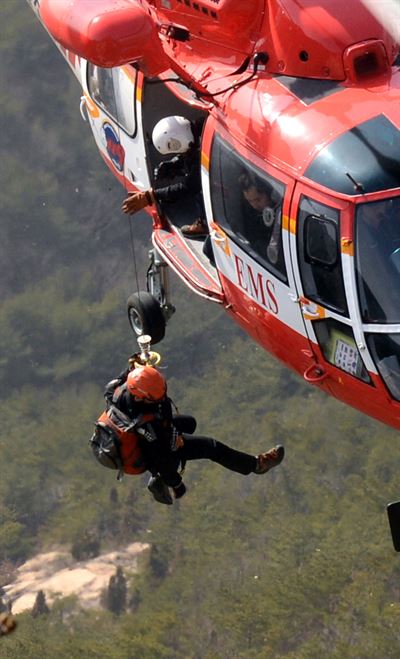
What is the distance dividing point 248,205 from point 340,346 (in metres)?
1.43

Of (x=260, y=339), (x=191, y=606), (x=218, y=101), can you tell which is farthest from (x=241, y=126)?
(x=191, y=606)

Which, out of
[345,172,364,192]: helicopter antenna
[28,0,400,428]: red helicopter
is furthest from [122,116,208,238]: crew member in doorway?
[345,172,364,192]: helicopter antenna

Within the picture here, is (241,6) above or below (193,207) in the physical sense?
above

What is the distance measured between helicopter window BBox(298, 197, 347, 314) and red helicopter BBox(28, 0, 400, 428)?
0.01 m

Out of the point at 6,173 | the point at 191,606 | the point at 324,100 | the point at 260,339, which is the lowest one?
the point at 191,606

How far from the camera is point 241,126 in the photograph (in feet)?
39.2

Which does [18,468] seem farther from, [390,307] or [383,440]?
[390,307]

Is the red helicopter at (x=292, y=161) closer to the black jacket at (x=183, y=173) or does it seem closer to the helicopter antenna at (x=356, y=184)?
the helicopter antenna at (x=356, y=184)

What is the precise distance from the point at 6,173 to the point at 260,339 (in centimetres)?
1502

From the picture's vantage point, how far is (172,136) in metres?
12.9

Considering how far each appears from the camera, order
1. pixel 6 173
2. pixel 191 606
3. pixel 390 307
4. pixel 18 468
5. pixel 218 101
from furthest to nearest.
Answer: pixel 6 173, pixel 18 468, pixel 191 606, pixel 218 101, pixel 390 307

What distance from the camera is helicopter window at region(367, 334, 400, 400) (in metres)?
10.8

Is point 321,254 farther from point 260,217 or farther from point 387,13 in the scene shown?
point 387,13

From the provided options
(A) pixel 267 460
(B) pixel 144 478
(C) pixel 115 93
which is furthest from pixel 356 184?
(B) pixel 144 478
